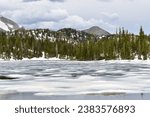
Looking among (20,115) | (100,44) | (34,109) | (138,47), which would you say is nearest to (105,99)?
(34,109)

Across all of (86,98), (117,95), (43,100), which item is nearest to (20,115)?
(43,100)

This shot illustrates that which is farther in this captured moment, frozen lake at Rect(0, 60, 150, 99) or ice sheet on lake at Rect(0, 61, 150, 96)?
ice sheet on lake at Rect(0, 61, 150, 96)

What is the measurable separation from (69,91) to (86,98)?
14.7 feet

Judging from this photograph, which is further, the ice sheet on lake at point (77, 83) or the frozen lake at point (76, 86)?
the ice sheet on lake at point (77, 83)

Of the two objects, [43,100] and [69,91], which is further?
[69,91]

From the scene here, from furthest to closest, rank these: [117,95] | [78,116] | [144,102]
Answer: [117,95] → [144,102] → [78,116]

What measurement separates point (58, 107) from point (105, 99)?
13.0 ft

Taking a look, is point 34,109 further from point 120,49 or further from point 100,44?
point 100,44

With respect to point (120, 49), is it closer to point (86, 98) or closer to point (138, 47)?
point (138, 47)

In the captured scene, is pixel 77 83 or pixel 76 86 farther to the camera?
pixel 77 83

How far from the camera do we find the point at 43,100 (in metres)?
21.9

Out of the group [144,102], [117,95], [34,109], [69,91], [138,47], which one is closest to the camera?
[34,109]

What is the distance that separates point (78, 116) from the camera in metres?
17.0

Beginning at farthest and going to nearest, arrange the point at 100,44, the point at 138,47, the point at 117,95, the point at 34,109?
the point at 100,44
the point at 138,47
the point at 117,95
the point at 34,109
